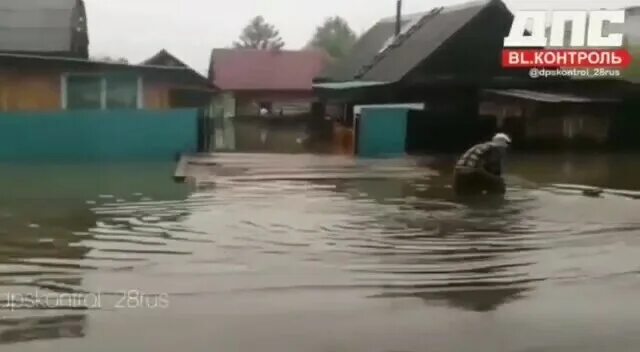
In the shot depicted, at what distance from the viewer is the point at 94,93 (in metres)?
15.8

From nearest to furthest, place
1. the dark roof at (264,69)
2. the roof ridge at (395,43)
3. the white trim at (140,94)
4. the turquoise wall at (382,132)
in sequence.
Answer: the white trim at (140,94), the turquoise wall at (382,132), the dark roof at (264,69), the roof ridge at (395,43)

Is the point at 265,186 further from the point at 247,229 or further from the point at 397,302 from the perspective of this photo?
the point at 397,302

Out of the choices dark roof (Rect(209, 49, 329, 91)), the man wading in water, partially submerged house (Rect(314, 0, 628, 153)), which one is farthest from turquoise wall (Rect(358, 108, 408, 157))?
the man wading in water

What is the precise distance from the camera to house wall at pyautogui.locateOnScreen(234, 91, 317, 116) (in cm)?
1898

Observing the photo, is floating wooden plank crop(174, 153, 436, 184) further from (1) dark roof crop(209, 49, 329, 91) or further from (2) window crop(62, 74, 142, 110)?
(1) dark roof crop(209, 49, 329, 91)

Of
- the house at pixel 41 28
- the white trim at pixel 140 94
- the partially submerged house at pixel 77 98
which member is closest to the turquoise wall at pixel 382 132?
the partially submerged house at pixel 77 98

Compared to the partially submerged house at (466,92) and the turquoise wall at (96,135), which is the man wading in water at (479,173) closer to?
the turquoise wall at (96,135)

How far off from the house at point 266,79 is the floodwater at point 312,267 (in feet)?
26.3

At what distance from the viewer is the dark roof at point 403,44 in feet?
61.9

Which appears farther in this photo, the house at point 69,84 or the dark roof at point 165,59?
the dark roof at point 165,59

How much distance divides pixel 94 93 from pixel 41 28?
2902mm

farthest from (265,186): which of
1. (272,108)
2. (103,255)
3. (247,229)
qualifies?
(272,108)

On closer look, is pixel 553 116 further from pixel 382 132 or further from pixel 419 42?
pixel 382 132

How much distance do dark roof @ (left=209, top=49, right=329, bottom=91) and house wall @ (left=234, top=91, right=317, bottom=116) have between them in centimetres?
14
